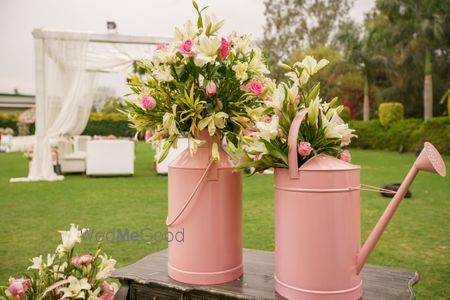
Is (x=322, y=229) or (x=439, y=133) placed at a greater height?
(x=439, y=133)

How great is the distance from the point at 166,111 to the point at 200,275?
0.53 m

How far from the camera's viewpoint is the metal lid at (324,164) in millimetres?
1075

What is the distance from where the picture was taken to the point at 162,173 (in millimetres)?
8055

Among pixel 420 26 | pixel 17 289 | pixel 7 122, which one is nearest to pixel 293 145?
pixel 17 289

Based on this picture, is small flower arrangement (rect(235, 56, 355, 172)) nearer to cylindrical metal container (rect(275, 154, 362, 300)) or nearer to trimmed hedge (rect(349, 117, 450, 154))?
cylindrical metal container (rect(275, 154, 362, 300))

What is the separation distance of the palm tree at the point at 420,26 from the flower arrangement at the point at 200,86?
1712 centimetres

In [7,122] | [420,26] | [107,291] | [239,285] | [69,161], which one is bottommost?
[107,291]

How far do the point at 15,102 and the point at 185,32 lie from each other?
4138 centimetres

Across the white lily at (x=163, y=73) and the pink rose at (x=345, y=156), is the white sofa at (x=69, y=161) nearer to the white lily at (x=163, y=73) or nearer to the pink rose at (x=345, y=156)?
the white lily at (x=163, y=73)

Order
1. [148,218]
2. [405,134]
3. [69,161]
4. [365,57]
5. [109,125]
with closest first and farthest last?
[148,218], [69,161], [405,134], [365,57], [109,125]

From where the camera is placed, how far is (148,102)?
123 cm

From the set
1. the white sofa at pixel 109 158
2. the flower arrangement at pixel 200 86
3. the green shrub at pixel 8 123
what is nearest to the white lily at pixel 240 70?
the flower arrangement at pixel 200 86

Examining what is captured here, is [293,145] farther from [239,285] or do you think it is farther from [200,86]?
[239,285]

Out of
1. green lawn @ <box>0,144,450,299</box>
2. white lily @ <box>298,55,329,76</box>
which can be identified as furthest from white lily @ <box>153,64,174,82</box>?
green lawn @ <box>0,144,450,299</box>
